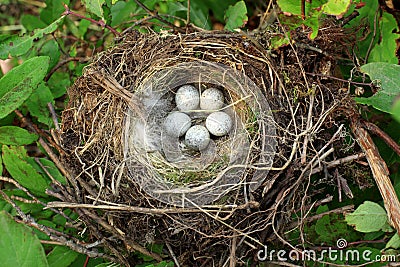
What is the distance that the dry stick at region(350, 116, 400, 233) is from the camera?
1699 mm

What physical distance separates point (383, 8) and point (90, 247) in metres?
1.44

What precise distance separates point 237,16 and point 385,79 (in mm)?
699

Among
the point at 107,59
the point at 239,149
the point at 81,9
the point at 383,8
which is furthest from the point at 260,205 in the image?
the point at 81,9

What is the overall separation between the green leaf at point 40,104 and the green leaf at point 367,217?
1231mm

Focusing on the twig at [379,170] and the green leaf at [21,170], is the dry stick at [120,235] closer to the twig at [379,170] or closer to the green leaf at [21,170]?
the green leaf at [21,170]

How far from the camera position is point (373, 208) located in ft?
5.46

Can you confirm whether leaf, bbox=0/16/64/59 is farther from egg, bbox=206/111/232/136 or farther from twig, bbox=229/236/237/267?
twig, bbox=229/236/237/267

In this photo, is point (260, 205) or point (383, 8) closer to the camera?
point (260, 205)

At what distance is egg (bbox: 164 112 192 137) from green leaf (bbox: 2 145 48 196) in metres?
0.55

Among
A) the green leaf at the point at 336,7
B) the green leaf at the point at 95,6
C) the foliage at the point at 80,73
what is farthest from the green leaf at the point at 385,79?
the green leaf at the point at 95,6

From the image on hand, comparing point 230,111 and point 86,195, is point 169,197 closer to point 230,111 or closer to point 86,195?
point 86,195

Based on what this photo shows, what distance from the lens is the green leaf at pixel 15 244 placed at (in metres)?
1.35

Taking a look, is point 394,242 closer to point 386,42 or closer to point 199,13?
point 386,42

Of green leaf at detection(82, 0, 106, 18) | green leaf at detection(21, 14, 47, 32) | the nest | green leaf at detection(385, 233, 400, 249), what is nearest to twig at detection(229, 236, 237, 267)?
the nest
